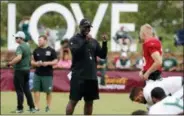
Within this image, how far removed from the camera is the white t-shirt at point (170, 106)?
7609mm

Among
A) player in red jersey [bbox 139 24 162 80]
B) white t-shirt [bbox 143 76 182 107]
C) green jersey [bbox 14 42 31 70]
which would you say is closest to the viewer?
white t-shirt [bbox 143 76 182 107]

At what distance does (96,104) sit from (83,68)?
18.1 ft

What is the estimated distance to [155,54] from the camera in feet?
35.3

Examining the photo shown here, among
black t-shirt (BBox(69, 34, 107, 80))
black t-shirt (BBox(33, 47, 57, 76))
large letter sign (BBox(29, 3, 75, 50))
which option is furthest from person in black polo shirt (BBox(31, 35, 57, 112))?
large letter sign (BBox(29, 3, 75, 50))

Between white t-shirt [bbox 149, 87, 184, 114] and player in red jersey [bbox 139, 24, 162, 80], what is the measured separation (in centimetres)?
290

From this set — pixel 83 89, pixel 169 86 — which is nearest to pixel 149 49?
pixel 83 89

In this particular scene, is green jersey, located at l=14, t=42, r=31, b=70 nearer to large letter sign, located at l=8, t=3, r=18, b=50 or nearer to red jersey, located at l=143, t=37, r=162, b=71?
red jersey, located at l=143, t=37, r=162, b=71

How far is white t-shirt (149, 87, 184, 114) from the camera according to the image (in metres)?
7.61

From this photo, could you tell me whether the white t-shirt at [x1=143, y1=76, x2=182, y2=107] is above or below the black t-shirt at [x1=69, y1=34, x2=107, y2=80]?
below

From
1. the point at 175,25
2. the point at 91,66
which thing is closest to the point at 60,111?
the point at 91,66

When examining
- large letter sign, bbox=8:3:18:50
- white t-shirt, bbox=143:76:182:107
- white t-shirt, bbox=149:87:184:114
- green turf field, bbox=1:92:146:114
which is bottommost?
green turf field, bbox=1:92:146:114

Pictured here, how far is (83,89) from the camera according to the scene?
1105cm

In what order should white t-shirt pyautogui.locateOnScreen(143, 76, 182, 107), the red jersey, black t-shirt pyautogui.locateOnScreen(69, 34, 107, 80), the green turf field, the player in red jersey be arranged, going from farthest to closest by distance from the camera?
the green turf field < black t-shirt pyautogui.locateOnScreen(69, 34, 107, 80) < the red jersey < the player in red jersey < white t-shirt pyautogui.locateOnScreen(143, 76, 182, 107)

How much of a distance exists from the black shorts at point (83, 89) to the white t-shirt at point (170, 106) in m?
3.32
